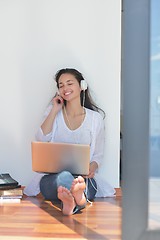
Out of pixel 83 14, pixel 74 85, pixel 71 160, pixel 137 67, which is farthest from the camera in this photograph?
pixel 83 14

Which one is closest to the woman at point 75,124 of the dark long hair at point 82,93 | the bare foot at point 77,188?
the dark long hair at point 82,93

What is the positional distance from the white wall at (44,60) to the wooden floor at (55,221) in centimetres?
50

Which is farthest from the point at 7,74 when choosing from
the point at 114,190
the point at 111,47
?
the point at 114,190

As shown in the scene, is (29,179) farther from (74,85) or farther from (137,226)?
(137,226)

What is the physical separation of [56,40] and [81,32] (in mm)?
192

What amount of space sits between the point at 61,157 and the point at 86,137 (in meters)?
0.30

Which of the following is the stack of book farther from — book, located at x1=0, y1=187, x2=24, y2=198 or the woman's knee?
the woman's knee

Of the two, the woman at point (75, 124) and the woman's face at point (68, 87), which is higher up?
the woman's face at point (68, 87)

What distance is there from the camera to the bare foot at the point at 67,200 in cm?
196

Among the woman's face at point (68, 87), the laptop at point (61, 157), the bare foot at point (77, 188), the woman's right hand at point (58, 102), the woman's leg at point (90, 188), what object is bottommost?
the woman's leg at point (90, 188)

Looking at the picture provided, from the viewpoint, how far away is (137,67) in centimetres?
115

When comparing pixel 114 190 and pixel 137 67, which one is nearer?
pixel 137 67

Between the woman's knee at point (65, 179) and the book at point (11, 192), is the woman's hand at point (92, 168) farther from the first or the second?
the book at point (11, 192)

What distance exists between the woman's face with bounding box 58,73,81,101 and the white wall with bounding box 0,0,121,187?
19 cm
